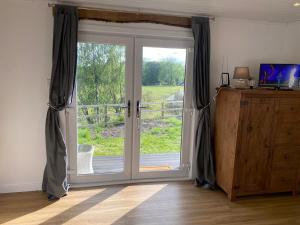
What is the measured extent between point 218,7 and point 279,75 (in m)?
1.28

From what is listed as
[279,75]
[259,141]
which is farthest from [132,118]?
[279,75]

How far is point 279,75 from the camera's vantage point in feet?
11.2

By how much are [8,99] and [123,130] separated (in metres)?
1.45

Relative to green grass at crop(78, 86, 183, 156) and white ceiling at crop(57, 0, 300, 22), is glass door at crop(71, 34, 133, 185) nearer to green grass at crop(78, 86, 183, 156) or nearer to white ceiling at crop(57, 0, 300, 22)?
green grass at crop(78, 86, 183, 156)

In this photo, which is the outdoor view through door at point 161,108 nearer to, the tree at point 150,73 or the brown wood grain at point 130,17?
the tree at point 150,73

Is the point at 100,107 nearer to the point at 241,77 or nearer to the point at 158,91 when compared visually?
the point at 158,91

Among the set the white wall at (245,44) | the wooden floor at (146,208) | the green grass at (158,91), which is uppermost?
the white wall at (245,44)

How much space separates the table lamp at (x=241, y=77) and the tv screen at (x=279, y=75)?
0.33 m

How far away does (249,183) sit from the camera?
3172mm

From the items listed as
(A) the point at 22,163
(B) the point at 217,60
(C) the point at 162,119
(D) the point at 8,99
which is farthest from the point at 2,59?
(B) the point at 217,60

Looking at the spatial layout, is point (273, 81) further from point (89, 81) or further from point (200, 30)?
point (89, 81)

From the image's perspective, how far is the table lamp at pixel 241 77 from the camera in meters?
3.30

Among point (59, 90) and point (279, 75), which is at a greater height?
point (279, 75)

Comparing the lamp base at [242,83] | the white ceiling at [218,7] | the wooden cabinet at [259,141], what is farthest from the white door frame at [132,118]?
the lamp base at [242,83]
